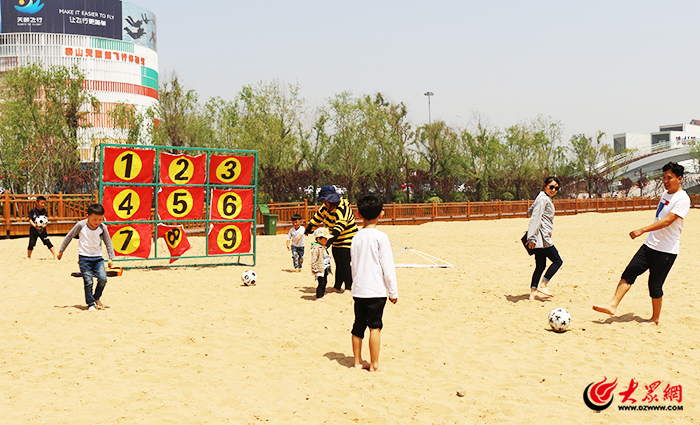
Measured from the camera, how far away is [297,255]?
474 inches

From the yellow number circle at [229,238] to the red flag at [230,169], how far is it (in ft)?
3.58

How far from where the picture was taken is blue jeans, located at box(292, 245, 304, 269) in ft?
39.1

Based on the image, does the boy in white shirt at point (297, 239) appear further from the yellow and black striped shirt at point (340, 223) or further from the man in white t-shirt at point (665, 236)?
the man in white t-shirt at point (665, 236)

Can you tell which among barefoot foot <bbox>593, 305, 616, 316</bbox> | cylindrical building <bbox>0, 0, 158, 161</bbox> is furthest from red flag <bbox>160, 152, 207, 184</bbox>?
cylindrical building <bbox>0, 0, 158, 161</bbox>

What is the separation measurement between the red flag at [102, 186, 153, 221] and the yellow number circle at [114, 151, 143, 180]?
0.97 ft

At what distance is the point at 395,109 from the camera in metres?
44.4

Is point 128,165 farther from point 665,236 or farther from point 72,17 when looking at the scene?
point 72,17

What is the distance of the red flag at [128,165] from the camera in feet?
38.3

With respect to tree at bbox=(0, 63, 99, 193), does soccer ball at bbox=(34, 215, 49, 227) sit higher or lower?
lower

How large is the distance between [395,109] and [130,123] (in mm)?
20387

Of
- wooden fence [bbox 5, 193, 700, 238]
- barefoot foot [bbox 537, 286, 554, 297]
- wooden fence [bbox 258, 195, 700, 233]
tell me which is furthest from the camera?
wooden fence [bbox 258, 195, 700, 233]

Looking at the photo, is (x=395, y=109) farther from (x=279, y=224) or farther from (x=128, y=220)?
(x=128, y=220)

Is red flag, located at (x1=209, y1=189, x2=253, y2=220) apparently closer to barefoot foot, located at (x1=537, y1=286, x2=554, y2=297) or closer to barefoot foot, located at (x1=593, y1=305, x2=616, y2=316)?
barefoot foot, located at (x1=537, y1=286, x2=554, y2=297)

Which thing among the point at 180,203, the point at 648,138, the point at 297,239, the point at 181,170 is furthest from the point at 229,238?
the point at 648,138
